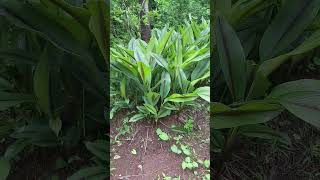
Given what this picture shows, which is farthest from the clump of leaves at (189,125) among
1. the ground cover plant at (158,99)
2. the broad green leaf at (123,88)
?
the broad green leaf at (123,88)

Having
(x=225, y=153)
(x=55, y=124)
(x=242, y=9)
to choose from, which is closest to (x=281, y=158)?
(x=225, y=153)

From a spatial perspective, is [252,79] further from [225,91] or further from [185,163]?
[185,163]

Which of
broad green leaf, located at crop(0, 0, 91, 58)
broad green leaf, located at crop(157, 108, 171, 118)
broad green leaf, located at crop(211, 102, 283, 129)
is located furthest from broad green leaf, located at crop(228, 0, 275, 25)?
broad green leaf, located at crop(157, 108, 171, 118)

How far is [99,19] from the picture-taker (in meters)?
1.07

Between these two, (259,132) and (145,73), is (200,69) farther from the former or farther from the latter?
(259,132)

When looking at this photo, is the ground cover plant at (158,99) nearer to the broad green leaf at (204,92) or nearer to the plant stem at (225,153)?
the broad green leaf at (204,92)

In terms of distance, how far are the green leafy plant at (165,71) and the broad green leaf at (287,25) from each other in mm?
520

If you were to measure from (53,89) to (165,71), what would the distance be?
58 cm

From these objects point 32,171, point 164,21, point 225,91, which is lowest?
point 32,171

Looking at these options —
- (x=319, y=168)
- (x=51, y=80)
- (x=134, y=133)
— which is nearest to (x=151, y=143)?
(x=134, y=133)

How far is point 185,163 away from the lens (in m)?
0.74

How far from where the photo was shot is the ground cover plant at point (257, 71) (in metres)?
1.04

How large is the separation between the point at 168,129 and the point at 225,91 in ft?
2.17

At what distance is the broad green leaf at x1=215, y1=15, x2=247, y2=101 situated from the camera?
1114 mm
